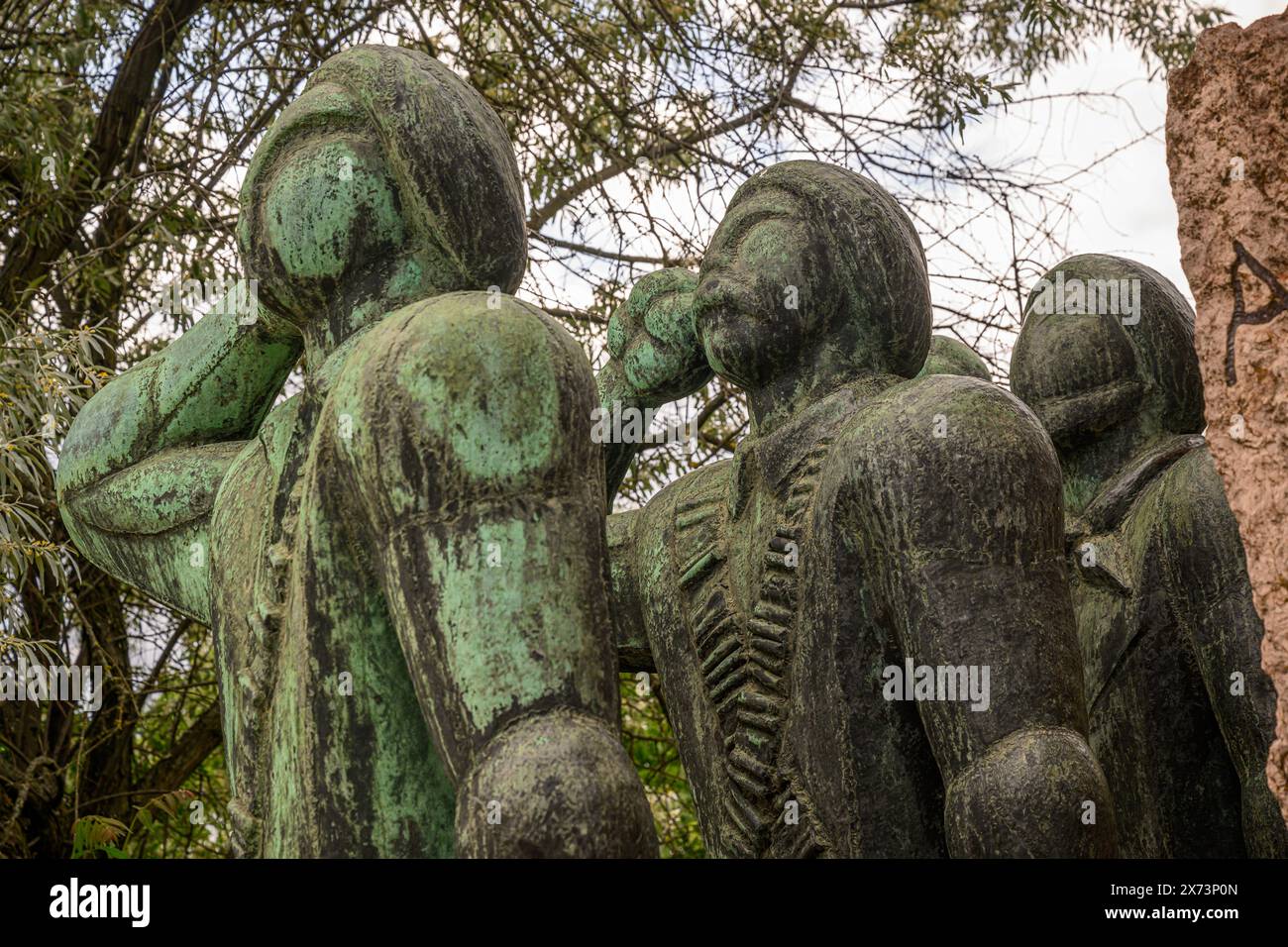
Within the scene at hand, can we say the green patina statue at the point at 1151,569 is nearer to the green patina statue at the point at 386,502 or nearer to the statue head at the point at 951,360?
the statue head at the point at 951,360

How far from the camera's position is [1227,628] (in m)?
2.68

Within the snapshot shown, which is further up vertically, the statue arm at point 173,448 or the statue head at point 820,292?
the statue head at point 820,292

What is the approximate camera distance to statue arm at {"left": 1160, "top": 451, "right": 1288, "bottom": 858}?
2637 mm

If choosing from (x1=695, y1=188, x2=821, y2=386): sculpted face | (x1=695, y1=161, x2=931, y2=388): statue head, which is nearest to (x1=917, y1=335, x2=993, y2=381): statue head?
(x1=695, y1=161, x2=931, y2=388): statue head

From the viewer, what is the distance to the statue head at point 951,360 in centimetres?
308

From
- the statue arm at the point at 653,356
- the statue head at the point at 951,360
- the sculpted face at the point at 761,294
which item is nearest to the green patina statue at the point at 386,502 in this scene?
the sculpted face at the point at 761,294

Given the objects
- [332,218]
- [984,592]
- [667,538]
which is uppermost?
[332,218]

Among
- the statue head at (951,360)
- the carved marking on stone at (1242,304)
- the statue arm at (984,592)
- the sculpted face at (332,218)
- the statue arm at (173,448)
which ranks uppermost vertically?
the statue head at (951,360)

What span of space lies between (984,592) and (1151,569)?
71 cm

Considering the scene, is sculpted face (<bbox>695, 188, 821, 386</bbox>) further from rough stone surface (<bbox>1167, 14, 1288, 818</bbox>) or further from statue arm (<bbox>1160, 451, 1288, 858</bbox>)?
rough stone surface (<bbox>1167, 14, 1288, 818</bbox>)

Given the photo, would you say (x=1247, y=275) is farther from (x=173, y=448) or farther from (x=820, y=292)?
(x=173, y=448)

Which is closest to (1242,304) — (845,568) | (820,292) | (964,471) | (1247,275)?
(1247,275)

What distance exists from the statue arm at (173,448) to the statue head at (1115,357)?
56.1 inches
